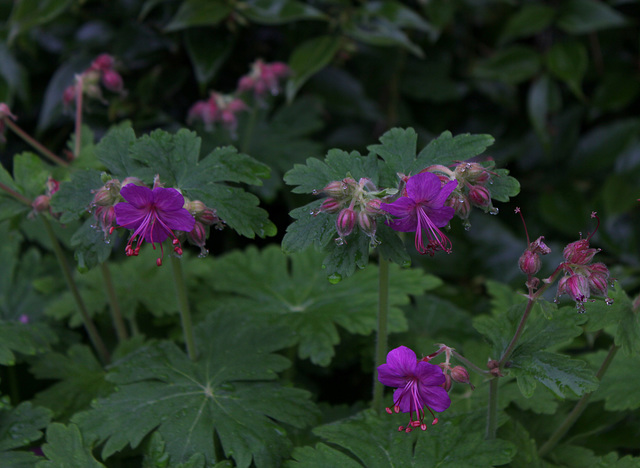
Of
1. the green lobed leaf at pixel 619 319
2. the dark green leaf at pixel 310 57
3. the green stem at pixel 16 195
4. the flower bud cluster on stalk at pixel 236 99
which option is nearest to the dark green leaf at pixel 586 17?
the dark green leaf at pixel 310 57

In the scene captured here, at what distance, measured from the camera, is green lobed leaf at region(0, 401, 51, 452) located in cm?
132

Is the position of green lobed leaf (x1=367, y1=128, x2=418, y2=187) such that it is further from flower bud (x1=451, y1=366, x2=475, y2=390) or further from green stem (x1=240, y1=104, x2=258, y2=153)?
green stem (x1=240, y1=104, x2=258, y2=153)

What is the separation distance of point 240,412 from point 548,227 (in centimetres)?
194

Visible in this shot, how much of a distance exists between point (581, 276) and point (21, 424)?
3.83 feet

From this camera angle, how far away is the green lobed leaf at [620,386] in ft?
4.47

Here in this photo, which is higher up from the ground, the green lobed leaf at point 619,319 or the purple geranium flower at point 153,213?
the purple geranium flower at point 153,213

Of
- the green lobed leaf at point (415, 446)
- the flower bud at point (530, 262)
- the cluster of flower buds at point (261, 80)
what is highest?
the flower bud at point (530, 262)

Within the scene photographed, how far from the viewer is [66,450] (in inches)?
50.1

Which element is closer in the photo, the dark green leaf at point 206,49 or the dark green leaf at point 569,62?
the dark green leaf at point 206,49

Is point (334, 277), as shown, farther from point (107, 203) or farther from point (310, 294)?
point (310, 294)

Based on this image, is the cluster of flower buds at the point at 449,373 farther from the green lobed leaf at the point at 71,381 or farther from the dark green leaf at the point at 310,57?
the dark green leaf at the point at 310,57

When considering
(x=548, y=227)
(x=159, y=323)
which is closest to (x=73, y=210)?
(x=159, y=323)

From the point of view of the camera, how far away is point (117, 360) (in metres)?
1.56

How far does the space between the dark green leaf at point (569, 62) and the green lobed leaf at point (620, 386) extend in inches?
54.2
